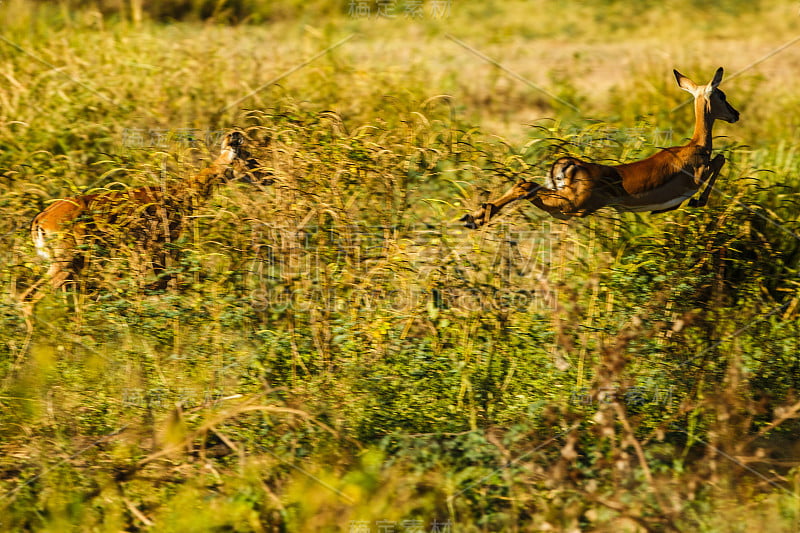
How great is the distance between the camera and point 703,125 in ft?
14.6

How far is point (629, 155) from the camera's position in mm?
4945

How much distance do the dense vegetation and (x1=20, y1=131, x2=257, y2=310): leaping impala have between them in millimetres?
91

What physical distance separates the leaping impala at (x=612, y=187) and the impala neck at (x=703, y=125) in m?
0.08

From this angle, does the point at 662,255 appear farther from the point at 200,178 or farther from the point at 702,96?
the point at 200,178

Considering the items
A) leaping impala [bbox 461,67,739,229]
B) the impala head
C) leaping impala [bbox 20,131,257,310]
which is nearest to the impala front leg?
leaping impala [bbox 461,67,739,229]

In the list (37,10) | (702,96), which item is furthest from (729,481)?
(37,10)

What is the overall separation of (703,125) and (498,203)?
107cm

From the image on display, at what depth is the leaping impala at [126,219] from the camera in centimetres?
443

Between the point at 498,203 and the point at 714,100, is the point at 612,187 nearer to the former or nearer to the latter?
the point at 498,203

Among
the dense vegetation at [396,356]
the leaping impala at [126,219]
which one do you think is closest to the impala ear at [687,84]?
the dense vegetation at [396,356]

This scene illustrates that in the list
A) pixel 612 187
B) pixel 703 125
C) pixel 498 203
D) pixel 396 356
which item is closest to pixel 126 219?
pixel 396 356

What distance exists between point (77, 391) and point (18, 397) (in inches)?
9.7

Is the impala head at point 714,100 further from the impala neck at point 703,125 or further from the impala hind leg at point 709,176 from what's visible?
the impala hind leg at point 709,176

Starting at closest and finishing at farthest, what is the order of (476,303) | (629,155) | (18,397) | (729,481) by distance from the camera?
(729,481) → (18,397) → (476,303) → (629,155)
